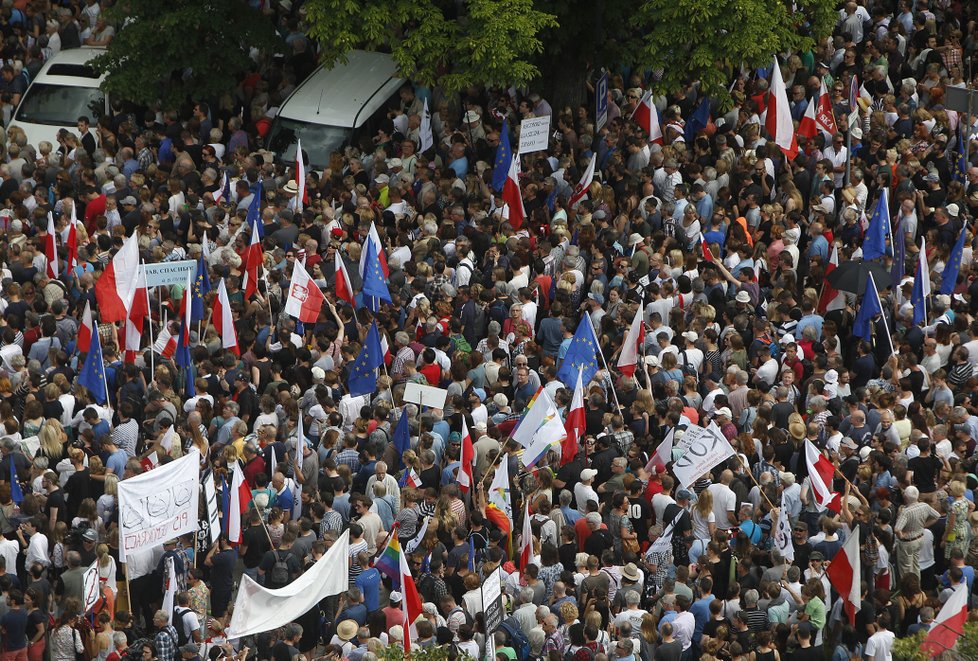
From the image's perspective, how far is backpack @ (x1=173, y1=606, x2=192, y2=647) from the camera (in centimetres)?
1623

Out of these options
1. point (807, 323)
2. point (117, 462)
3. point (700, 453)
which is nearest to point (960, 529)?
point (700, 453)

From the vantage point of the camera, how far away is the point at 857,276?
2111 centimetres

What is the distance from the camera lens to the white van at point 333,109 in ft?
86.5

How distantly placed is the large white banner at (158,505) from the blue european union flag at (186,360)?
11.5 ft

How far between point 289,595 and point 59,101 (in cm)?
1455

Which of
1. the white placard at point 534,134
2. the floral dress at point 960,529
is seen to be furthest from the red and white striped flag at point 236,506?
the white placard at point 534,134

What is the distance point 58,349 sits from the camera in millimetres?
20594

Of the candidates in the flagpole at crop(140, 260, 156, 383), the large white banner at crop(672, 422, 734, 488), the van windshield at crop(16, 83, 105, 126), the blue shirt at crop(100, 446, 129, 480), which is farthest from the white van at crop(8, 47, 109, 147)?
the large white banner at crop(672, 422, 734, 488)

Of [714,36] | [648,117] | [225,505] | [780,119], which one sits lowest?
[225,505]

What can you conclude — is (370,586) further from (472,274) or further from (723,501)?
(472,274)

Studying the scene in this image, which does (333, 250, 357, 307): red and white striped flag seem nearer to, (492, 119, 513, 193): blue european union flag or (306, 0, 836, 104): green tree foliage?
(492, 119, 513, 193): blue european union flag

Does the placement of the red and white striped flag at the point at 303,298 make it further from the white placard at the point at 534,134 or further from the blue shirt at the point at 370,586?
the blue shirt at the point at 370,586

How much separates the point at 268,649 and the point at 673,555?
3.98 m

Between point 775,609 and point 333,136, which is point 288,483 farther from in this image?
point 333,136
